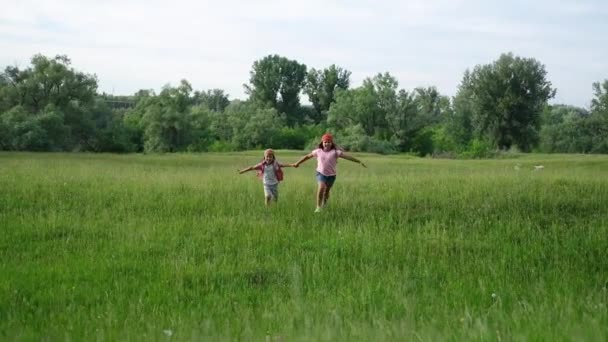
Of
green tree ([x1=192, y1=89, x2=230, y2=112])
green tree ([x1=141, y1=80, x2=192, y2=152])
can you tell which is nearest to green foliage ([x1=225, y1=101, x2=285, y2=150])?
green tree ([x1=141, y1=80, x2=192, y2=152])

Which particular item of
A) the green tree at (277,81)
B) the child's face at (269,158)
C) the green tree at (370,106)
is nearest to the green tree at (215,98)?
the green tree at (277,81)

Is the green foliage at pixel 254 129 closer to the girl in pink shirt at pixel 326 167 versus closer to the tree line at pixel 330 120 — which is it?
the tree line at pixel 330 120

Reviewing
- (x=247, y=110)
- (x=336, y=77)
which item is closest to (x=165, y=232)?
(x=247, y=110)

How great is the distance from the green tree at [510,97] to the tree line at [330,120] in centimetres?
12

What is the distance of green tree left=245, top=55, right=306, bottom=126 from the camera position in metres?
116

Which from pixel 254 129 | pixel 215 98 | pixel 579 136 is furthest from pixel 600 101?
pixel 215 98

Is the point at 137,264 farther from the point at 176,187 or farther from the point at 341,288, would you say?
the point at 176,187

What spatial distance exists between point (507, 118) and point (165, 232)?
6855 centimetres

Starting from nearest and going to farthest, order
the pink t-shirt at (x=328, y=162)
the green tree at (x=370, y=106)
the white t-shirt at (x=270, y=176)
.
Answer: the pink t-shirt at (x=328, y=162) < the white t-shirt at (x=270, y=176) < the green tree at (x=370, y=106)

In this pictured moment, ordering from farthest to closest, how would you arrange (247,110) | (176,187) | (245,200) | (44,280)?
1. (247,110)
2. (176,187)
3. (245,200)
4. (44,280)

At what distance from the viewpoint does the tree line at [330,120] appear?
6656 cm

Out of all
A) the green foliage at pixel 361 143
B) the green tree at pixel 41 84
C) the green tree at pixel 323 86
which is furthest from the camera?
the green tree at pixel 323 86

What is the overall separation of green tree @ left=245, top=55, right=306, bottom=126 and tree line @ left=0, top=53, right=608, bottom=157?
38.3 feet

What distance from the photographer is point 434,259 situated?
342 inches
